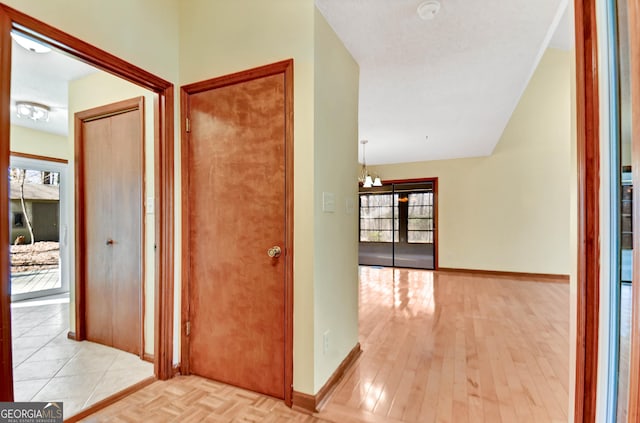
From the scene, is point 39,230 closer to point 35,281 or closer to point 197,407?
point 35,281

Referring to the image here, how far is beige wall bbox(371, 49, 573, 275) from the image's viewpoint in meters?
5.24

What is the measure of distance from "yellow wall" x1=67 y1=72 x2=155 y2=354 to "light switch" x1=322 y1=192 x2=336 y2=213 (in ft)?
Answer: 4.46

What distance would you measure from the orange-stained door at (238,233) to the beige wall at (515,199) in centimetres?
483

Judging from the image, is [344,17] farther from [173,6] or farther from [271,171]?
[173,6]

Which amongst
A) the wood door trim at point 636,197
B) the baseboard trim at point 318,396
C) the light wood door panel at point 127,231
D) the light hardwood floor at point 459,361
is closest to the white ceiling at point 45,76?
the light wood door panel at point 127,231

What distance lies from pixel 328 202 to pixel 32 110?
13.3 ft

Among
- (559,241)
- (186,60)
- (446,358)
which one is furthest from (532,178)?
(186,60)

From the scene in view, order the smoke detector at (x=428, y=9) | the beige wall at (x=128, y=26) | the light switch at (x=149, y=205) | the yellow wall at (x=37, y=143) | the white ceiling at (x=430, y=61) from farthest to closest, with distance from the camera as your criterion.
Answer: the yellow wall at (x=37, y=143)
the light switch at (x=149, y=205)
the white ceiling at (x=430, y=61)
the smoke detector at (x=428, y=9)
the beige wall at (x=128, y=26)

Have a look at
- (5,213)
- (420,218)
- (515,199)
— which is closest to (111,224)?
(5,213)

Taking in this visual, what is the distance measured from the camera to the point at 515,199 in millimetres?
5645

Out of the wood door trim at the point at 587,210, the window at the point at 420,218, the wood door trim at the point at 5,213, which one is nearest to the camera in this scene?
the wood door trim at the point at 587,210

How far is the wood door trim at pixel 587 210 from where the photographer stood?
3.18ft

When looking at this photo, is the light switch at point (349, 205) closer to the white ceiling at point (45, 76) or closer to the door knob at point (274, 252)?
the door knob at point (274, 252)

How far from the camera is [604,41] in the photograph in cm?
93
